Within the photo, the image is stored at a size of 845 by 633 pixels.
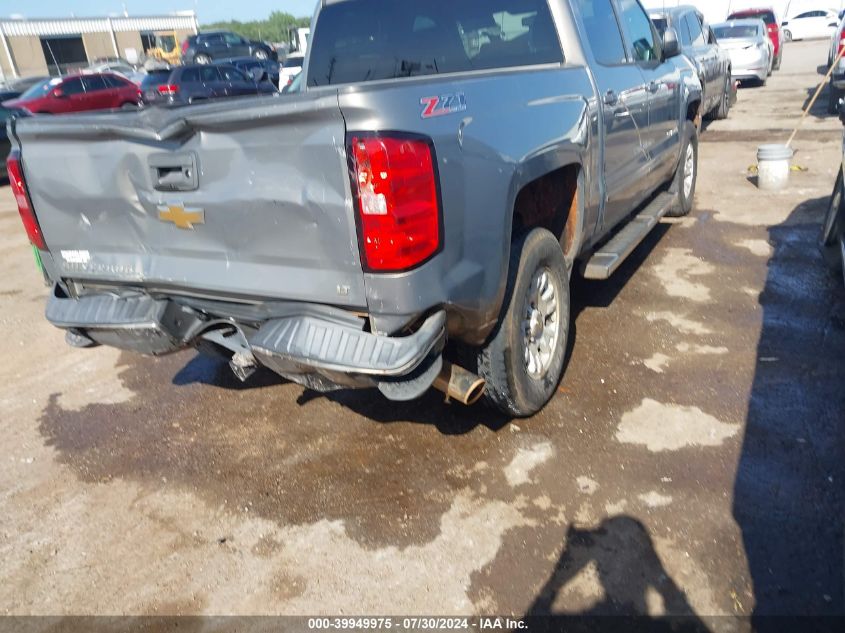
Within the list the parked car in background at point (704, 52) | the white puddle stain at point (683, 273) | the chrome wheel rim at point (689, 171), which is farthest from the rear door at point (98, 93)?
the white puddle stain at point (683, 273)

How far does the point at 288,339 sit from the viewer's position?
2.69 m

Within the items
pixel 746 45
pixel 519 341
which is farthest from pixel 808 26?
pixel 519 341

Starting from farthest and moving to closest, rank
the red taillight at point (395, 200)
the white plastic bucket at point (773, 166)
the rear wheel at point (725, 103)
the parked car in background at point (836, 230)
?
1. the rear wheel at point (725, 103)
2. the white plastic bucket at point (773, 166)
3. the parked car in background at point (836, 230)
4. the red taillight at point (395, 200)

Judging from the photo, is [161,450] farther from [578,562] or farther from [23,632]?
[578,562]

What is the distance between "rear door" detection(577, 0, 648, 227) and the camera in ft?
13.5

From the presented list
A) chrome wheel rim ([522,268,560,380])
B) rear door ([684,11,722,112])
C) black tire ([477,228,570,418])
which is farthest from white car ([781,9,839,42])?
black tire ([477,228,570,418])

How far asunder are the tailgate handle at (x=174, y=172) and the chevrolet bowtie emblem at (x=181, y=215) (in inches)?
3.1

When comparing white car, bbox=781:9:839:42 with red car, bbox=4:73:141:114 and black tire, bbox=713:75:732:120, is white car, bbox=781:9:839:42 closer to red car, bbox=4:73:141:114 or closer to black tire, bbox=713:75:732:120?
black tire, bbox=713:75:732:120

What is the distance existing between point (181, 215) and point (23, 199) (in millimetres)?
974

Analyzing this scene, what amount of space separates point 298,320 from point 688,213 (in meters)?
5.66

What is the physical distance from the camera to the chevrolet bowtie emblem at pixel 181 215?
2.84m

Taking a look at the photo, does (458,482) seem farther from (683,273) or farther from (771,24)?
(771,24)

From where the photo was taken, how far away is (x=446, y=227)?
263cm

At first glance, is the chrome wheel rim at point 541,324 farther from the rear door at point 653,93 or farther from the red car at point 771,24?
the red car at point 771,24
